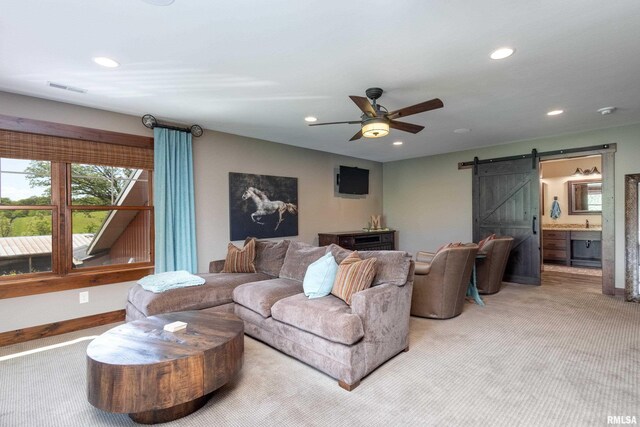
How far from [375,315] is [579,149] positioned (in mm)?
4857

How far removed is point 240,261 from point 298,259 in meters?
0.88

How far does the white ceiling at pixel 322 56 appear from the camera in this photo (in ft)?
6.69

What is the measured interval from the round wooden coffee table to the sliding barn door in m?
5.32

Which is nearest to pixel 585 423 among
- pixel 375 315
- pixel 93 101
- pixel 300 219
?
pixel 375 315

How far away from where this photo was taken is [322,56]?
261 cm


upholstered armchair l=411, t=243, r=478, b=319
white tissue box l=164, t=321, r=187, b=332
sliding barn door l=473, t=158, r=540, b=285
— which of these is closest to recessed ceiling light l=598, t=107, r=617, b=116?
sliding barn door l=473, t=158, r=540, b=285

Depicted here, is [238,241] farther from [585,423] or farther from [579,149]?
[579,149]

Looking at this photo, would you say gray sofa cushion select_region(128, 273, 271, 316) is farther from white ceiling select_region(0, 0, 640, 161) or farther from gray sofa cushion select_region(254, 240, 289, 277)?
white ceiling select_region(0, 0, 640, 161)

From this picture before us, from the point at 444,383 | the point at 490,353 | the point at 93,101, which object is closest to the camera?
the point at 444,383

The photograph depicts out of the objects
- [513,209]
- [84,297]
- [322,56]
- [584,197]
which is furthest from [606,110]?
[84,297]

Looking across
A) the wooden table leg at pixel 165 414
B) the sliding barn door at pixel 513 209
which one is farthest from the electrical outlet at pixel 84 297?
the sliding barn door at pixel 513 209

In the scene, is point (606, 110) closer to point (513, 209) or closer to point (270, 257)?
point (513, 209)


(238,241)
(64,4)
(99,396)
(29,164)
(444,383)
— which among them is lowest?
(444,383)

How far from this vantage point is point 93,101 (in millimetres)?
3557
